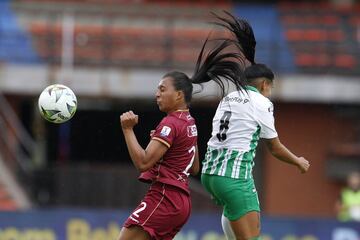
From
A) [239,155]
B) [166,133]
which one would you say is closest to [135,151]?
[166,133]

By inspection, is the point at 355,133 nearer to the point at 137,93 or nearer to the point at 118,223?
the point at 137,93

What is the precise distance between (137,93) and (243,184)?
12.1 meters

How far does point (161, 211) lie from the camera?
8570 mm

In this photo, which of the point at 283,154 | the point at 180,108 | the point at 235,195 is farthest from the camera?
the point at 283,154

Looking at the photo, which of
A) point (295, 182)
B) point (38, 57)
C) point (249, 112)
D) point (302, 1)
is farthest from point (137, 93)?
point (249, 112)

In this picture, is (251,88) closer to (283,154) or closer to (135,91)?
(283,154)

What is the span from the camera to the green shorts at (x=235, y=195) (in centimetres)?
881

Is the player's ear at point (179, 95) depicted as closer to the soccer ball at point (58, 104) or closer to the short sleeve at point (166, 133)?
the short sleeve at point (166, 133)

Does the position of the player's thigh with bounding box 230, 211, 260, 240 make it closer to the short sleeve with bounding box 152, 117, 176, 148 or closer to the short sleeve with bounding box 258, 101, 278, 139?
the short sleeve with bounding box 258, 101, 278, 139

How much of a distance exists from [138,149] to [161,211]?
2.01 ft

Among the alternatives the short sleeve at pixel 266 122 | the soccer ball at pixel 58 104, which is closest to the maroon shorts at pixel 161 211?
the short sleeve at pixel 266 122

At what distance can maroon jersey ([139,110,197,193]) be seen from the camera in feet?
27.9

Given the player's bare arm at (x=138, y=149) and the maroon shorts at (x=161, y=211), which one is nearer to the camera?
the player's bare arm at (x=138, y=149)

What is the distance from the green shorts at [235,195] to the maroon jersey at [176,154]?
313mm
